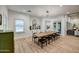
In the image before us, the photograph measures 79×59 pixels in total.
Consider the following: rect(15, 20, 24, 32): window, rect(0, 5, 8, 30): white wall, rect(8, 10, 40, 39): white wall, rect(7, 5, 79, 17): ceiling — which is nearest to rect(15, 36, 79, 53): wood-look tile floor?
rect(8, 10, 40, 39): white wall

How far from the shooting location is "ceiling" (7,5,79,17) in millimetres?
2748

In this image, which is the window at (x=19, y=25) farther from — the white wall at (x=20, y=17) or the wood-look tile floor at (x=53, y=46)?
the wood-look tile floor at (x=53, y=46)

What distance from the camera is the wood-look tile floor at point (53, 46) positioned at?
2799 millimetres

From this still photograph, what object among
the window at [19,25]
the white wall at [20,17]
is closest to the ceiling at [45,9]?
the white wall at [20,17]

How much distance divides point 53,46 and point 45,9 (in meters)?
1.13

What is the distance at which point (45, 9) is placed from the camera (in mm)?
2867

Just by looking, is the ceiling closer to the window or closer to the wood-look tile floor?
the window

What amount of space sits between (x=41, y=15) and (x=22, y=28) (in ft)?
2.35

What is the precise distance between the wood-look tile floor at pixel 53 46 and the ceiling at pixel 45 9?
2.61 feet

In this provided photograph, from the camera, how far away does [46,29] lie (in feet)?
10.1

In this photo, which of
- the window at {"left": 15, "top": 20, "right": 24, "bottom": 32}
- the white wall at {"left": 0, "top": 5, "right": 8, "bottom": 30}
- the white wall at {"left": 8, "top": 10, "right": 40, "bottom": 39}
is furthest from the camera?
the window at {"left": 15, "top": 20, "right": 24, "bottom": 32}

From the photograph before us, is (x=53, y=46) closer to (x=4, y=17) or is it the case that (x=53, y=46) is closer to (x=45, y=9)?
(x=45, y=9)

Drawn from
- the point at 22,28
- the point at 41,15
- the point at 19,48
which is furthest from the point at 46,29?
the point at 19,48

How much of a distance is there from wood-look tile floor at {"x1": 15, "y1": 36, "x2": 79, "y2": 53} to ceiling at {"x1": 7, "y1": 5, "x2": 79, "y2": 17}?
79cm
